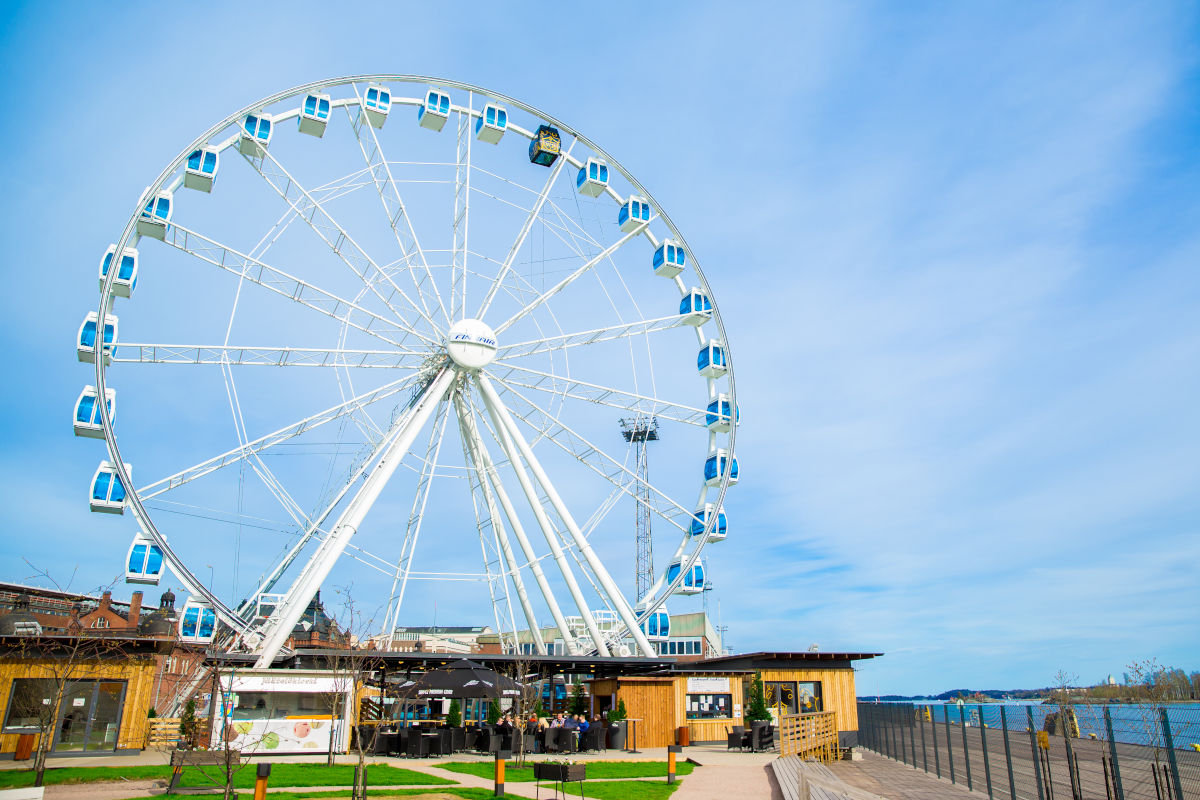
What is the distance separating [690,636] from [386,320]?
62.3 metres

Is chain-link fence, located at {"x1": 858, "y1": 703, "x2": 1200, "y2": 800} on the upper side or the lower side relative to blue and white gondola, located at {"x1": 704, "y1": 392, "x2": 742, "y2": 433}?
lower

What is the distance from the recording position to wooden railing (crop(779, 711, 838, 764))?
19672 mm

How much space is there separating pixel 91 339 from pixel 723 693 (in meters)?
22.2

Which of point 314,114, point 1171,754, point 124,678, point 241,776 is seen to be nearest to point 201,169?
point 314,114

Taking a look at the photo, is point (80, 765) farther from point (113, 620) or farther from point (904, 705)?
point (113, 620)

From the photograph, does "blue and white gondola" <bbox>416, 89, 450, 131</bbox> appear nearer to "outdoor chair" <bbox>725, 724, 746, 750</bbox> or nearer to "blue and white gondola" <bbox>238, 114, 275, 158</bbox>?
"blue and white gondola" <bbox>238, 114, 275, 158</bbox>

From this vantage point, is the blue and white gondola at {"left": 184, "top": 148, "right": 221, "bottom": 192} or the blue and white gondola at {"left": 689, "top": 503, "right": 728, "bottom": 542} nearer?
the blue and white gondola at {"left": 184, "top": 148, "right": 221, "bottom": 192}

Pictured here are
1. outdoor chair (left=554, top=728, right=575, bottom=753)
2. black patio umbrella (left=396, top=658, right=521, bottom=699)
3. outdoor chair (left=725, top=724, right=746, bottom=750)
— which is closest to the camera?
black patio umbrella (left=396, top=658, right=521, bottom=699)

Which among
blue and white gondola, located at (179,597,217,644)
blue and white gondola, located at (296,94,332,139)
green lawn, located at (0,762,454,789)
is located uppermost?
blue and white gondola, located at (296,94,332,139)

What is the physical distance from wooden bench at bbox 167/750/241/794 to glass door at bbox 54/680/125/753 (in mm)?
7147

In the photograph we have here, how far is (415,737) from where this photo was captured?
21.5 meters

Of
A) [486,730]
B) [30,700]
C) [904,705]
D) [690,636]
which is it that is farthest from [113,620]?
[904,705]

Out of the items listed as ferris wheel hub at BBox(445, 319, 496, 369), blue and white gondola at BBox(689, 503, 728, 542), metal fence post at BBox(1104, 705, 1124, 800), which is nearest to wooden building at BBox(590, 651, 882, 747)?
blue and white gondola at BBox(689, 503, 728, 542)

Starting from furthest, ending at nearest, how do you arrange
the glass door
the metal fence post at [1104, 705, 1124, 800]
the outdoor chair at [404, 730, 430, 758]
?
1. the outdoor chair at [404, 730, 430, 758]
2. the glass door
3. the metal fence post at [1104, 705, 1124, 800]
